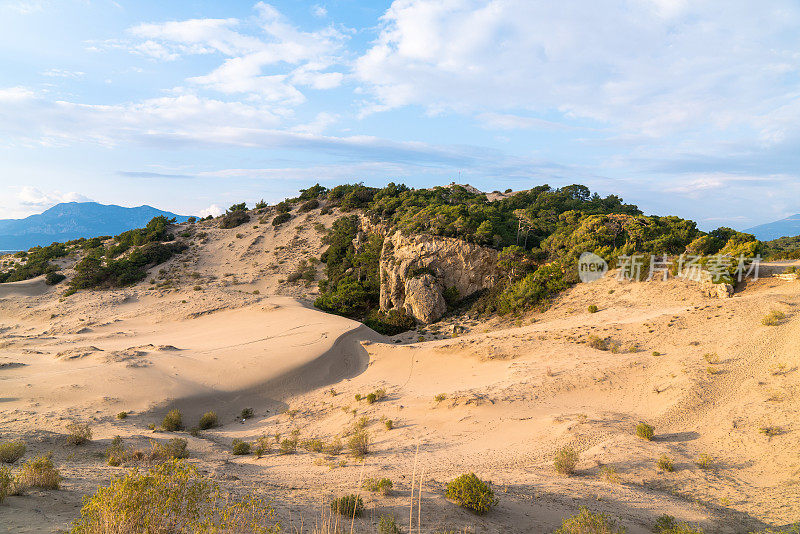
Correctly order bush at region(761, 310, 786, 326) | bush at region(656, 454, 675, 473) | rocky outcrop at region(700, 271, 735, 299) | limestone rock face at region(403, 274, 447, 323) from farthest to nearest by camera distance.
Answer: limestone rock face at region(403, 274, 447, 323), rocky outcrop at region(700, 271, 735, 299), bush at region(761, 310, 786, 326), bush at region(656, 454, 675, 473)

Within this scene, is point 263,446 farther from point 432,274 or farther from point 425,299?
point 432,274

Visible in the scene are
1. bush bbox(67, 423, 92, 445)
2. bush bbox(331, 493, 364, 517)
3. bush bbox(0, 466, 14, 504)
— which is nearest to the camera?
bush bbox(0, 466, 14, 504)

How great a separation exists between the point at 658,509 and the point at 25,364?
84.3 ft

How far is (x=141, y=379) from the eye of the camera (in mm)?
16578

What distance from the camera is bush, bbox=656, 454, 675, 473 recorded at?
32.2 feet

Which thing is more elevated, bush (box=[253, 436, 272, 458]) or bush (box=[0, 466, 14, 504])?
bush (box=[0, 466, 14, 504])

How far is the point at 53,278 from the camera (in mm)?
40281

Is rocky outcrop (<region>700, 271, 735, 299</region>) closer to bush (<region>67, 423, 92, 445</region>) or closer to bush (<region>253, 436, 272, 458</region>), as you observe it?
bush (<region>253, 436, 272, 458</region>)

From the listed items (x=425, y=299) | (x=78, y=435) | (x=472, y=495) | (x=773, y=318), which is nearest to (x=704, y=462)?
(x=472, y=495)

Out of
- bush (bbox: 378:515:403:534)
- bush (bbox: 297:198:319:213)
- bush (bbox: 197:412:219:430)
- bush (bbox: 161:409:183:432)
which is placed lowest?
bush (bbox: 197:412:219:430)

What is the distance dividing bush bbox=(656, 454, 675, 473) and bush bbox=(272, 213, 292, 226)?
50.6 meters

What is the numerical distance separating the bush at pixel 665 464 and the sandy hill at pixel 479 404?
0.44 ft

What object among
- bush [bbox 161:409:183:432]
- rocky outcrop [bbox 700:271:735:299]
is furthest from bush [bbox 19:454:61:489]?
rocky outcrop [bbox 700:271:735:299]

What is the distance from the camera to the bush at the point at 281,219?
52544 millimetres
